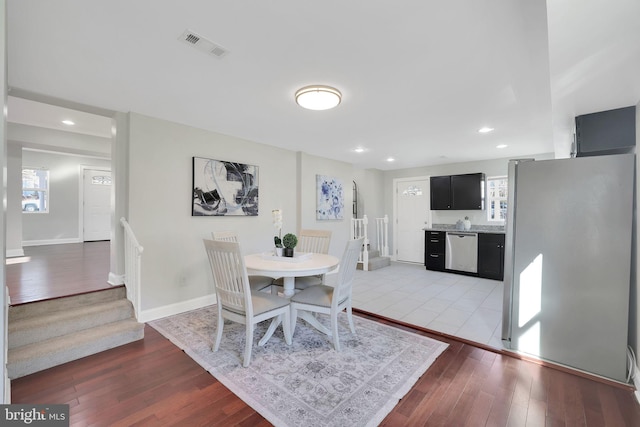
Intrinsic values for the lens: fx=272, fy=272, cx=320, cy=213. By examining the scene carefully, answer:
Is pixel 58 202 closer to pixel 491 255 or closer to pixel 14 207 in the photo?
pixel 14 207

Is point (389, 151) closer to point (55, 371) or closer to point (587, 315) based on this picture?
point (587, 315)

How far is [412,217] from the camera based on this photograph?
267 inches

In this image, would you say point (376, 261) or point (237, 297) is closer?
point (237, 297)

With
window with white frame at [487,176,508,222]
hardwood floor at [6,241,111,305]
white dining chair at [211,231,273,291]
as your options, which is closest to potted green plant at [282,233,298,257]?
white dining chair at [211,231,273,291]

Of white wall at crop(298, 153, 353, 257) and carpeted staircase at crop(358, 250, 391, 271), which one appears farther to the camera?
carpeted staircase at crop(358, 250, 391, 271)

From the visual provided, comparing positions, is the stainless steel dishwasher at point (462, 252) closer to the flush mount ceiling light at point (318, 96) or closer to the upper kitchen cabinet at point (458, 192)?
the upper kitchen cabinet at point (458, 192)

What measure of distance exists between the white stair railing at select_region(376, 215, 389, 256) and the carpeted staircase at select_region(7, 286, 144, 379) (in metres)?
5.44

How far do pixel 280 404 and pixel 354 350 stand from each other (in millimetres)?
879

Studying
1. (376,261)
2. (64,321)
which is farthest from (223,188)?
(376,261)

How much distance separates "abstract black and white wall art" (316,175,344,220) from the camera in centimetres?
516

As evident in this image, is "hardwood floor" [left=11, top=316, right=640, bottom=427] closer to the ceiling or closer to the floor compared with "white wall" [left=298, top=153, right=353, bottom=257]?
closer to the floor

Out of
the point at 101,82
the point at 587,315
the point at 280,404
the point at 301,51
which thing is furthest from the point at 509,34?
the point at 101,82

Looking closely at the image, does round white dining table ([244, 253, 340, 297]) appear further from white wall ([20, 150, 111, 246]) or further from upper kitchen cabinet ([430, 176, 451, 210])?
white wall ([20, 150, 111, 246])

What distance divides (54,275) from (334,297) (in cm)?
356
